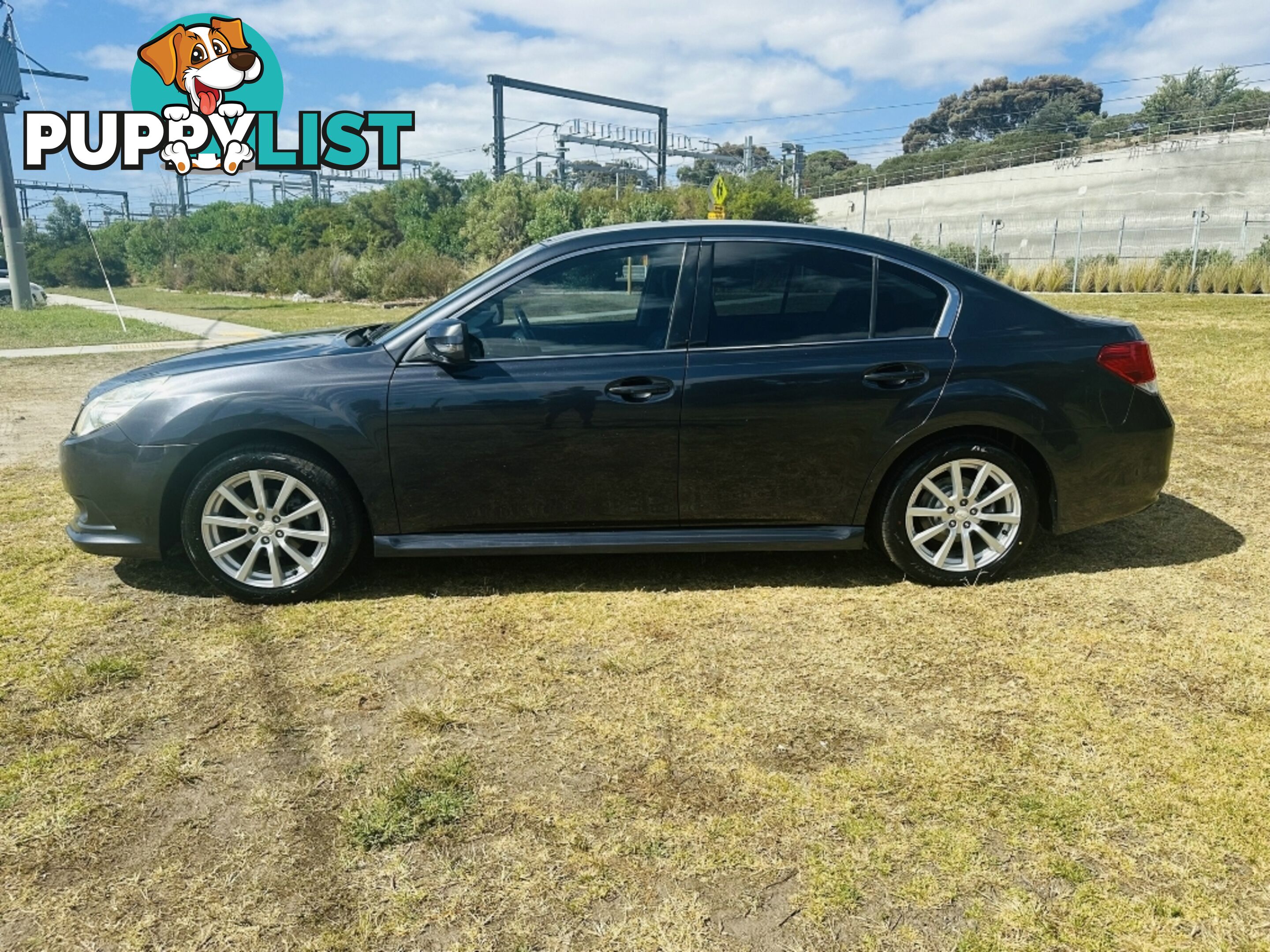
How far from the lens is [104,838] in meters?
2.48

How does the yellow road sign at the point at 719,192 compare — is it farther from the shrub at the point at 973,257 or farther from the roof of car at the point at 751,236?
the roof of car at the point at 751,236

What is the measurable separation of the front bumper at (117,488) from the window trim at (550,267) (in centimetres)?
110

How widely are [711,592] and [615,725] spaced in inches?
51.1

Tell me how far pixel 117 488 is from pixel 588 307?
224cm

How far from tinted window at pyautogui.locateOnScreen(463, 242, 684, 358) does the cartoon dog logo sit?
21.7 meters

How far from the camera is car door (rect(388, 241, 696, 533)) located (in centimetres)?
393

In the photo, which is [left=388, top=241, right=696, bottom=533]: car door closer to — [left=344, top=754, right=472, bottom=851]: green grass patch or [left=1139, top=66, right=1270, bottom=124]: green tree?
[left=344, top=754, right=472, bottom=851]: green grass patch

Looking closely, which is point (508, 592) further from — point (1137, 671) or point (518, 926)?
point (1137, 671)

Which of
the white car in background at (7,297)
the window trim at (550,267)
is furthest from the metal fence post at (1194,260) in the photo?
the white car in background at (7,297)

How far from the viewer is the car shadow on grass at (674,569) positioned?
170 inches

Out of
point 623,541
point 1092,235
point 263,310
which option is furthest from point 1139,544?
point 1092,235

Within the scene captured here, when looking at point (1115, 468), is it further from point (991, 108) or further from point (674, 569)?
point (991, 108)

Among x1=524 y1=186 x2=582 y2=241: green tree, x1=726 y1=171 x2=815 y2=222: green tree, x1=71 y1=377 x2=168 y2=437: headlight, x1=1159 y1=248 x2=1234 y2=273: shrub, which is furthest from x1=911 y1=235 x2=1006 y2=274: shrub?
x1=71 y1=377 x2=168 y2=437: headlight

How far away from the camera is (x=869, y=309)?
4.11 metres
